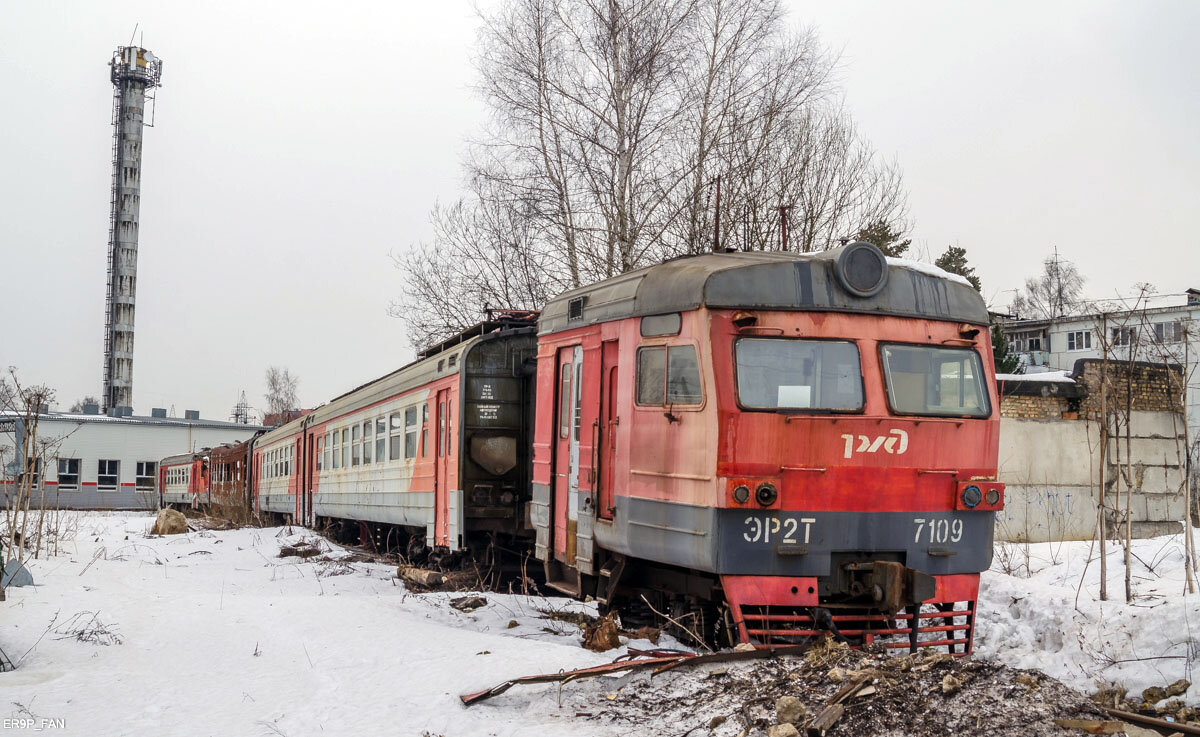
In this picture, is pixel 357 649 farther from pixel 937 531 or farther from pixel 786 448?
pixel 937 531

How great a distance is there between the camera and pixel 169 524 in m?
25.2

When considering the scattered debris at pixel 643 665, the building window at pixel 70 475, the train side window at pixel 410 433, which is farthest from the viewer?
the building window at pixel 70 475

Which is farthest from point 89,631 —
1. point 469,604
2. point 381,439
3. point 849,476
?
point 381,439

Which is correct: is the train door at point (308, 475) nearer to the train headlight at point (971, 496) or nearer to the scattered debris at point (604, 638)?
the scattered debris at point (604, 638)

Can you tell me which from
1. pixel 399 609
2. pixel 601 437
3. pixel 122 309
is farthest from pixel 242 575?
pixel 122 309

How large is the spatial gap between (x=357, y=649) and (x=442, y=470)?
5.08m

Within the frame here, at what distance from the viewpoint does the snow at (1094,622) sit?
24.4ft

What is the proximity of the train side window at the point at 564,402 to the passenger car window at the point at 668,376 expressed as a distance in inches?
56.9

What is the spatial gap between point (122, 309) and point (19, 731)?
56.0m

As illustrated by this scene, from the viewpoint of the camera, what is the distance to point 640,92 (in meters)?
19.4

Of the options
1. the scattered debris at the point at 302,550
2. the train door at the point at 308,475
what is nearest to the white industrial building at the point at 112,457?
the train door at the point at 308,475

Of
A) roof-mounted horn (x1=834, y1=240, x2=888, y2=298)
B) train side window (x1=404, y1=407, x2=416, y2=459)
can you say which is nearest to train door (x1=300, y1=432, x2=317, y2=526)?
train side window (x1=404, y1=407, x2=416, y2=459)

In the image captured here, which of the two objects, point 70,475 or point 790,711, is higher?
point 790,711

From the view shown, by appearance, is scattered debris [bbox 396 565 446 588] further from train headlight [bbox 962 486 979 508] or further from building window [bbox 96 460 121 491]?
building window [bbox 96 460 121 491]
